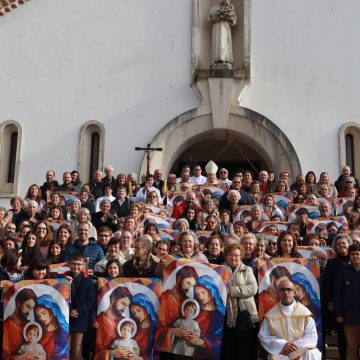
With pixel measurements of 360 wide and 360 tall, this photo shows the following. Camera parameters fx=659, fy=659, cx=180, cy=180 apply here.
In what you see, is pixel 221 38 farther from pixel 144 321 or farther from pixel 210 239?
pixel 144 321

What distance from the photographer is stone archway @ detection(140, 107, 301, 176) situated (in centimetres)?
1738

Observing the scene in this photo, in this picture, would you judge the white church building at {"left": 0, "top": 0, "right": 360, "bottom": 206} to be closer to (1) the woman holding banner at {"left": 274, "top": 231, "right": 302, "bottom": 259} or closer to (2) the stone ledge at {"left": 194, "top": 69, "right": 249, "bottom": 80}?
(2) the stone ledge at {"left": 194, "top": 69, "right": 249, "bottom": 80}

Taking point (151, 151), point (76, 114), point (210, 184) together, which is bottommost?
point (210, 184)

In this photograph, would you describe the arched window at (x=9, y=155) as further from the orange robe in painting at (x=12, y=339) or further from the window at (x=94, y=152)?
the orange robe in painting at (x=12, y=339)

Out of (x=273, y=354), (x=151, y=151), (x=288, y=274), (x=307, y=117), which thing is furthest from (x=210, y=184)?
(x=273, y=354)

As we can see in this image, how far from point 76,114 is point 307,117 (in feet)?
20.5

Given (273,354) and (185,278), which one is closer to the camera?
(273,354)

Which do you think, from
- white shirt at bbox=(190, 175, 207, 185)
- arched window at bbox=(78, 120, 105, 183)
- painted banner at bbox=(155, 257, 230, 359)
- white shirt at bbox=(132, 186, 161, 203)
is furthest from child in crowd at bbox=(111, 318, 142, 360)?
arched window at bbox=(78, 120, 105, 183)

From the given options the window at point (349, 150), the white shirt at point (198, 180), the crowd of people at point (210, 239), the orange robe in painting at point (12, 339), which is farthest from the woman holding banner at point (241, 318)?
the window at point (349, 150)

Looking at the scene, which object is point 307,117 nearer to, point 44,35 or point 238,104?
point 238,104

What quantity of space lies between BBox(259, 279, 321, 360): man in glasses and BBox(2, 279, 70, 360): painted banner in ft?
7.70

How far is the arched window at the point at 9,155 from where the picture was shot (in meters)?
17.8

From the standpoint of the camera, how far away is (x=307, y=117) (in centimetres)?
1769

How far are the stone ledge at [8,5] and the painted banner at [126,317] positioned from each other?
1277cm
